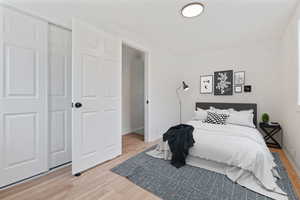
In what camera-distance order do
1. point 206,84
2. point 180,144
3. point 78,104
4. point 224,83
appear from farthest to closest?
point 206,84 < point 224,83 < point 180,144 < point 78,104

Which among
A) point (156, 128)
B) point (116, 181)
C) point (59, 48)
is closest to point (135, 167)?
point (116, 181)

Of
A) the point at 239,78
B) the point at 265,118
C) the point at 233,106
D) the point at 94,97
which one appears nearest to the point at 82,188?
the point at 94,97

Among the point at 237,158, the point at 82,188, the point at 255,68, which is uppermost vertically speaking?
the point at 255,68

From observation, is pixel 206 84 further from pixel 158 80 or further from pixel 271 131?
pixel 271 131

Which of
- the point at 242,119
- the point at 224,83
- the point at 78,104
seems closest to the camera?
the point at 78,104

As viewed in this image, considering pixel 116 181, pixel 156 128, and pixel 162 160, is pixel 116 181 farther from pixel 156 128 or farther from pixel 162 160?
pixel 156 128

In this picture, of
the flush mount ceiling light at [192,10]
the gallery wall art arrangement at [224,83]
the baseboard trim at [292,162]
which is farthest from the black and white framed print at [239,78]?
the flush mount ceiling light at [192,10]

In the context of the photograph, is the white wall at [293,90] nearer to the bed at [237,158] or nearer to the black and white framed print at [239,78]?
the bed at [237,158]

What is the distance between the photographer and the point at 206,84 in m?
3.99

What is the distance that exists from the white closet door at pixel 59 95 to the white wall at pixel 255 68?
337 cm

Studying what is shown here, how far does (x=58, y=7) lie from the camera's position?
1.90 meters

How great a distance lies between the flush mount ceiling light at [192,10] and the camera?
1.91 meters

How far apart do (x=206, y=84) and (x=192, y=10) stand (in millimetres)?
2380

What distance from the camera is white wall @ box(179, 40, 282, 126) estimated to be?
10.5 feet
